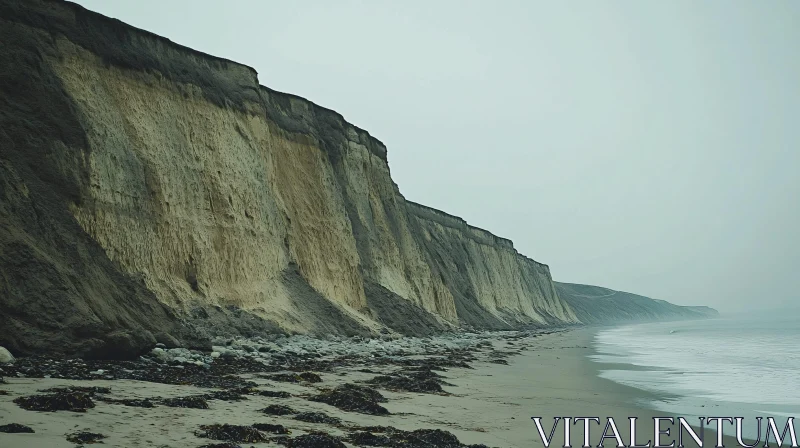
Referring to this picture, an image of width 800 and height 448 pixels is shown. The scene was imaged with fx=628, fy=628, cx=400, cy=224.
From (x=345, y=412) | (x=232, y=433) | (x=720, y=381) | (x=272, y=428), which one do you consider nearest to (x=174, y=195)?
(x=345, y=412)

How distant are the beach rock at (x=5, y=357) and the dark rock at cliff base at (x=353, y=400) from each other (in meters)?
3.75

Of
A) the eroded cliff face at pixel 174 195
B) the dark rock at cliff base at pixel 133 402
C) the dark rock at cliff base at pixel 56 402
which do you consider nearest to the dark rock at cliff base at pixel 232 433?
the dark rock at cliff base at pixel 133 402

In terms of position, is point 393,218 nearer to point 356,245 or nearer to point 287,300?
point 356,245

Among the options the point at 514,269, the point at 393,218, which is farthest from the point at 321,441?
the point at 514,269

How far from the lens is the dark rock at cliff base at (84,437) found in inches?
181

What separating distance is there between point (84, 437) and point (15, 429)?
48 cm

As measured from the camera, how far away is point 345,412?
296 inches

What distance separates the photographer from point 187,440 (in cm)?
516

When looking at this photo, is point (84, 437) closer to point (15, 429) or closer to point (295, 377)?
point (15, 429)

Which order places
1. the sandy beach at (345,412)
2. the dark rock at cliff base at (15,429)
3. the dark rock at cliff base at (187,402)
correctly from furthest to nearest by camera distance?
1. the dark rock at cliff base at (187,402)
2. the sandy beach at (345,412)
3. the dark rock at cliff base at (15,429)

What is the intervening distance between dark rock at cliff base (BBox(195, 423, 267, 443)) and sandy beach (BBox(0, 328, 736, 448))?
0.25 feet

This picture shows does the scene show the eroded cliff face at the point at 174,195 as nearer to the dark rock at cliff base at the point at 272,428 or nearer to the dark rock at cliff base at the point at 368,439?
the dark rock at cliff base at the point at 272,428

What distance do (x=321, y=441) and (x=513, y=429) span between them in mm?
3011

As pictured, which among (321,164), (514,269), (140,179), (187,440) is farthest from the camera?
(514,269)
